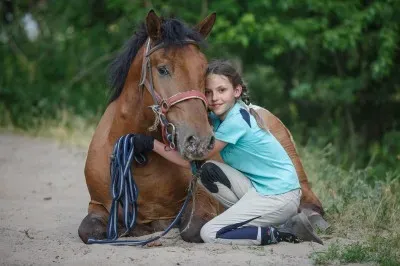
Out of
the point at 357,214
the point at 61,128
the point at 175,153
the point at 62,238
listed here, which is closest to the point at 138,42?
the point at 175,153

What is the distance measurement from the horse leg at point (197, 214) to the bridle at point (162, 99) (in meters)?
0.66

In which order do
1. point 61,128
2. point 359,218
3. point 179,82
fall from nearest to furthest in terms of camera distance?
point 179,82 → point 359,218 → point 61,128

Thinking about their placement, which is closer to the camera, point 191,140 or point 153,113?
point 191,140

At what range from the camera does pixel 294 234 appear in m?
4.81

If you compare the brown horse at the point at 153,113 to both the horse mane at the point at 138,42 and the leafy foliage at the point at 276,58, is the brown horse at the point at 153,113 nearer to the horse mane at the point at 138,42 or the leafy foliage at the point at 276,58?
the horse mane at the point at 138,42

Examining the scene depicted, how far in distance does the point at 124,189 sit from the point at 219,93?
95cm

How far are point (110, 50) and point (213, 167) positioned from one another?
766 cm

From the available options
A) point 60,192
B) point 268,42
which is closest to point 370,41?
point 268,42

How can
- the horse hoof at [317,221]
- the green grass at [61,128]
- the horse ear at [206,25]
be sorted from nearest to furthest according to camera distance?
the horse ear at [206,25]
the horse hoof at [317,221]
the green grass at [61,128]

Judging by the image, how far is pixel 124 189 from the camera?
189 inches

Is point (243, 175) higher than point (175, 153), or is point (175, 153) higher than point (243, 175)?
point (175, 153)

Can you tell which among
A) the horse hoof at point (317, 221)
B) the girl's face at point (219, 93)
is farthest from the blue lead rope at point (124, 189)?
the horse hoof at point (317, 221)

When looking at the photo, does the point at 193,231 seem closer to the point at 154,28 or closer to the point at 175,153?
the point at 175,153

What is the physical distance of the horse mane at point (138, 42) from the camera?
469 centimetres
